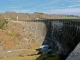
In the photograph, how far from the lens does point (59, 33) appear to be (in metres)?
61.9

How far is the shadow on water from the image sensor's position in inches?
1880

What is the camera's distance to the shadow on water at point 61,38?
4775cm

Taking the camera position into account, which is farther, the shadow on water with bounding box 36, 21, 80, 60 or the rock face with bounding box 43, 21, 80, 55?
the shadow on water with bounding box 36, 21, 80, 60

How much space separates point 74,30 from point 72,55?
23153 millimetres

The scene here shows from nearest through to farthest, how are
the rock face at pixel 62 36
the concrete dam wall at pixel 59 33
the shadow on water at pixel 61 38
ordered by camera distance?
the rock face at pixel 62 36 → the shadow on water at pixel 61 38 → the concrete dam wall at pixel 59 33

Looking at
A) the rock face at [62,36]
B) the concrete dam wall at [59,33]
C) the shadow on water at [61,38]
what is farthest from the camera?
the concrete dam wall at [59,33]

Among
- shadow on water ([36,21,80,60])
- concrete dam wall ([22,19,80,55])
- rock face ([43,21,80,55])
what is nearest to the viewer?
rock face ([43,21,80,55])

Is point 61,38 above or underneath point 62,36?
underneath

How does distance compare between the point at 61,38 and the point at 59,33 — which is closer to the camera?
the point at 61,38

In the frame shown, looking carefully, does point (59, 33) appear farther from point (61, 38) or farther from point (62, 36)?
point (62, 36)

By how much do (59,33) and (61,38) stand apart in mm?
3146

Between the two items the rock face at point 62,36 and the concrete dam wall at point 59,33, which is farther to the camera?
the concrete dam wall at point 59,33

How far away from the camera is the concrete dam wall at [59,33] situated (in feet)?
158

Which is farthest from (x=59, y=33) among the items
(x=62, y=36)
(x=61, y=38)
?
(x=62, y=36)
